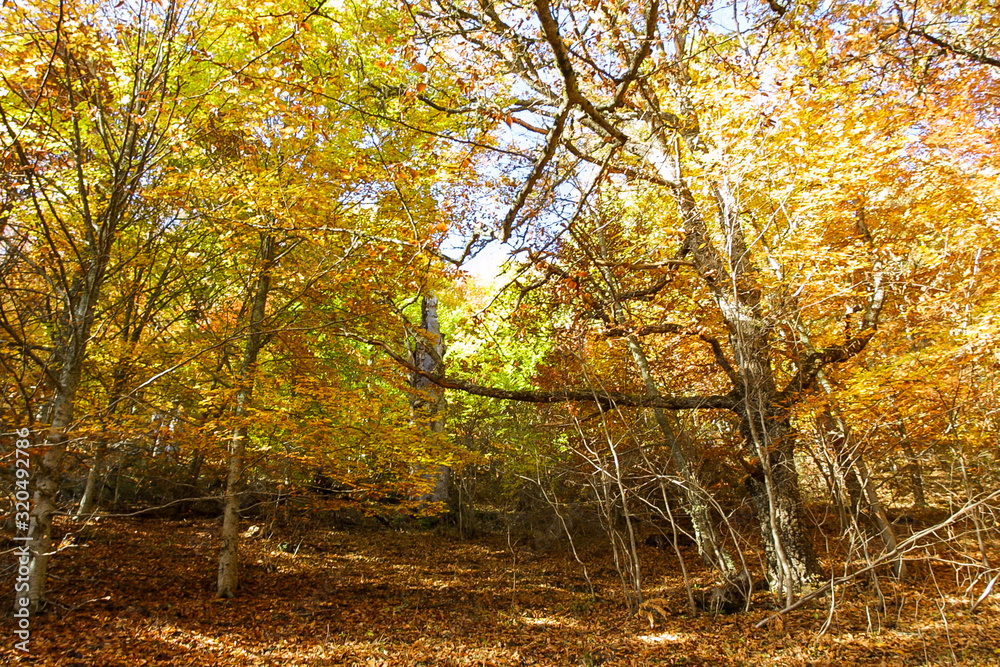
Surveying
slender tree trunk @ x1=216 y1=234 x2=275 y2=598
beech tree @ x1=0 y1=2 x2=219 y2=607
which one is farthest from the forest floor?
beech tree @ x1=0 y1=2 x2=219 y2=607

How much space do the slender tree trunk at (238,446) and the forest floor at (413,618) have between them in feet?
1.17

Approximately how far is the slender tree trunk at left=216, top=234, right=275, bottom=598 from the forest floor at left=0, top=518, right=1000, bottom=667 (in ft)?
1.17

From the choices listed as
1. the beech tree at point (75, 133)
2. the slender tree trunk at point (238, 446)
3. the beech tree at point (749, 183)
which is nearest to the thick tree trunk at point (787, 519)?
the beech tree at point (749, 183)

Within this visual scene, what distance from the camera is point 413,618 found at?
306 inches

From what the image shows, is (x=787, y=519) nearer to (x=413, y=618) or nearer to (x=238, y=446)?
(x=413, y=618)

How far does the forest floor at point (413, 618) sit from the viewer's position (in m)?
5.67

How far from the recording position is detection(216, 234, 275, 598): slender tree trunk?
24.6 feet

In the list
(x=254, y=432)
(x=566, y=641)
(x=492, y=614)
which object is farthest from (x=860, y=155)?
(x=254, y=432)

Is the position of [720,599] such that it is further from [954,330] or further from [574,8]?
[574,8]

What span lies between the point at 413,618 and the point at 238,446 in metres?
3.41

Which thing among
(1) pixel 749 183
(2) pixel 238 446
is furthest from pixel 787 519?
(2) pixel 238 446

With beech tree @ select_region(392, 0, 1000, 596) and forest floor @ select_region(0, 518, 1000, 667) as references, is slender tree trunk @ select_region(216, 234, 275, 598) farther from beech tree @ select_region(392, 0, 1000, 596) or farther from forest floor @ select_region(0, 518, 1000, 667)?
beech tree @ select_region(392, 0, 1000, 596)

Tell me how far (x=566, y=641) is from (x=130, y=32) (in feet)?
25.5

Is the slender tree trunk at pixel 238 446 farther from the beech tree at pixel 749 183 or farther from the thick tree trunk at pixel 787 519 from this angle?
the thick tree trunk at pixel 787 519
